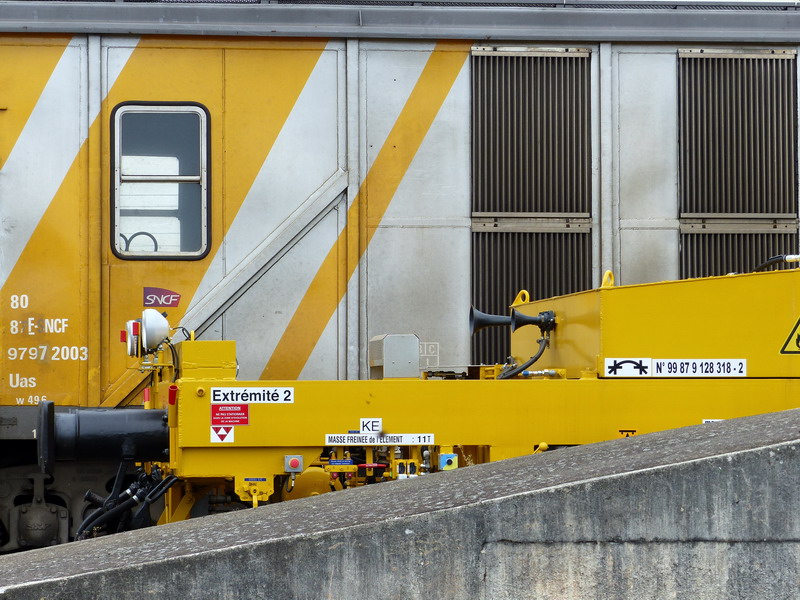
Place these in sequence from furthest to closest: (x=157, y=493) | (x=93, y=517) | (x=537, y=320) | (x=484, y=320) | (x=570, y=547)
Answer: (x=484, y=320) → (x=537, y=320) → (x=93, y=517) → (x=157, y=493) → (x=570, y=547)

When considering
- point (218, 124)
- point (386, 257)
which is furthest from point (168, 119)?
point (386, 257)

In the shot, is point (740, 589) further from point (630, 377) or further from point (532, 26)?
point (532, 26)

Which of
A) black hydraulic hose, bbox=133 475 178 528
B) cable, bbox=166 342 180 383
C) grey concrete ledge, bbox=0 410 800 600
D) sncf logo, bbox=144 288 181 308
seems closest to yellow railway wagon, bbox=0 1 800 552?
sncf logo, bbox=144 288 181 308

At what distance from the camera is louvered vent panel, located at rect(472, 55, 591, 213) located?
21.2 feet

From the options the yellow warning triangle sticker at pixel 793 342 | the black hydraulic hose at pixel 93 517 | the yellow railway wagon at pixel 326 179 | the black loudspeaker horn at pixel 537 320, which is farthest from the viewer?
the yellow railway wagon at pixel 326 179

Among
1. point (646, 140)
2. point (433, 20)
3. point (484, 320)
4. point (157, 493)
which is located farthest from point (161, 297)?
point (646, 140)

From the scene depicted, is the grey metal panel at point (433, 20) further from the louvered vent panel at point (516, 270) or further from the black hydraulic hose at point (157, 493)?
the black hydraulic hose at point (157, 493)

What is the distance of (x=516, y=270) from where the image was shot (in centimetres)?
645

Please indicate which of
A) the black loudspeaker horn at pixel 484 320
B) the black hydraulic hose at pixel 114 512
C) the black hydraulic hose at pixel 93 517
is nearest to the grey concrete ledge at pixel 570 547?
the black hydraulic hose at pixel 114 512

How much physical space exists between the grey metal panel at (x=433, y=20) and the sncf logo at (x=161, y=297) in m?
1.70

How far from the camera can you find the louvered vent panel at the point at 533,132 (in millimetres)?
6449

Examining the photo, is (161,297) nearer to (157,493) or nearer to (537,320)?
(157,493)

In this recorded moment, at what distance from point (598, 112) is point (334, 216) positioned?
1.93 meters

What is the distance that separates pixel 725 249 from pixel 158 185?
151 inches
